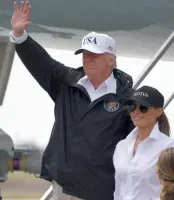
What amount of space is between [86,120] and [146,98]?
12.1 inches

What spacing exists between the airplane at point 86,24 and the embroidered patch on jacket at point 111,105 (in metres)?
1.64

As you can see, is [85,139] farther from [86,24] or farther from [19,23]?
[86,24]

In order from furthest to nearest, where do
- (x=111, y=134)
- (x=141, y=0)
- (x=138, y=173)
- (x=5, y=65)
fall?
(x=5, y=65)
(x=141, y=0)
(x=111, y=134)
(x=138, y=173)

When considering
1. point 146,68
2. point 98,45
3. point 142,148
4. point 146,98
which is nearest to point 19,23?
point 98,45

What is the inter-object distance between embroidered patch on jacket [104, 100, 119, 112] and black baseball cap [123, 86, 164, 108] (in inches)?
6.8

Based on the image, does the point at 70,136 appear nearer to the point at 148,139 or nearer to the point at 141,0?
the point at 148,139

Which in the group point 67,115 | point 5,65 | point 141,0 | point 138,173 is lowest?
point 138,173

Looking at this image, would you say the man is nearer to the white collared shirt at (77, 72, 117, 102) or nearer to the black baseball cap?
the white collared shirt at (77, 72, 117, 102)

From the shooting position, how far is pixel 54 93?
303 cm

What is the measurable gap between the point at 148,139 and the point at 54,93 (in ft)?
1.79

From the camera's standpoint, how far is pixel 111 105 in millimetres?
2879

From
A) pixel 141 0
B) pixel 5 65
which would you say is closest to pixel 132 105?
pixel 141 0

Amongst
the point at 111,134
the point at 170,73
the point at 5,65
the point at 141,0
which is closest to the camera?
the point at 111,134

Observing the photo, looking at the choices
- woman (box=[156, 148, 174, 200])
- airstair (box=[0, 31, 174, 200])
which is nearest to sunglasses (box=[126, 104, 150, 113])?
woman (box=[156, 148, 174, 200])
